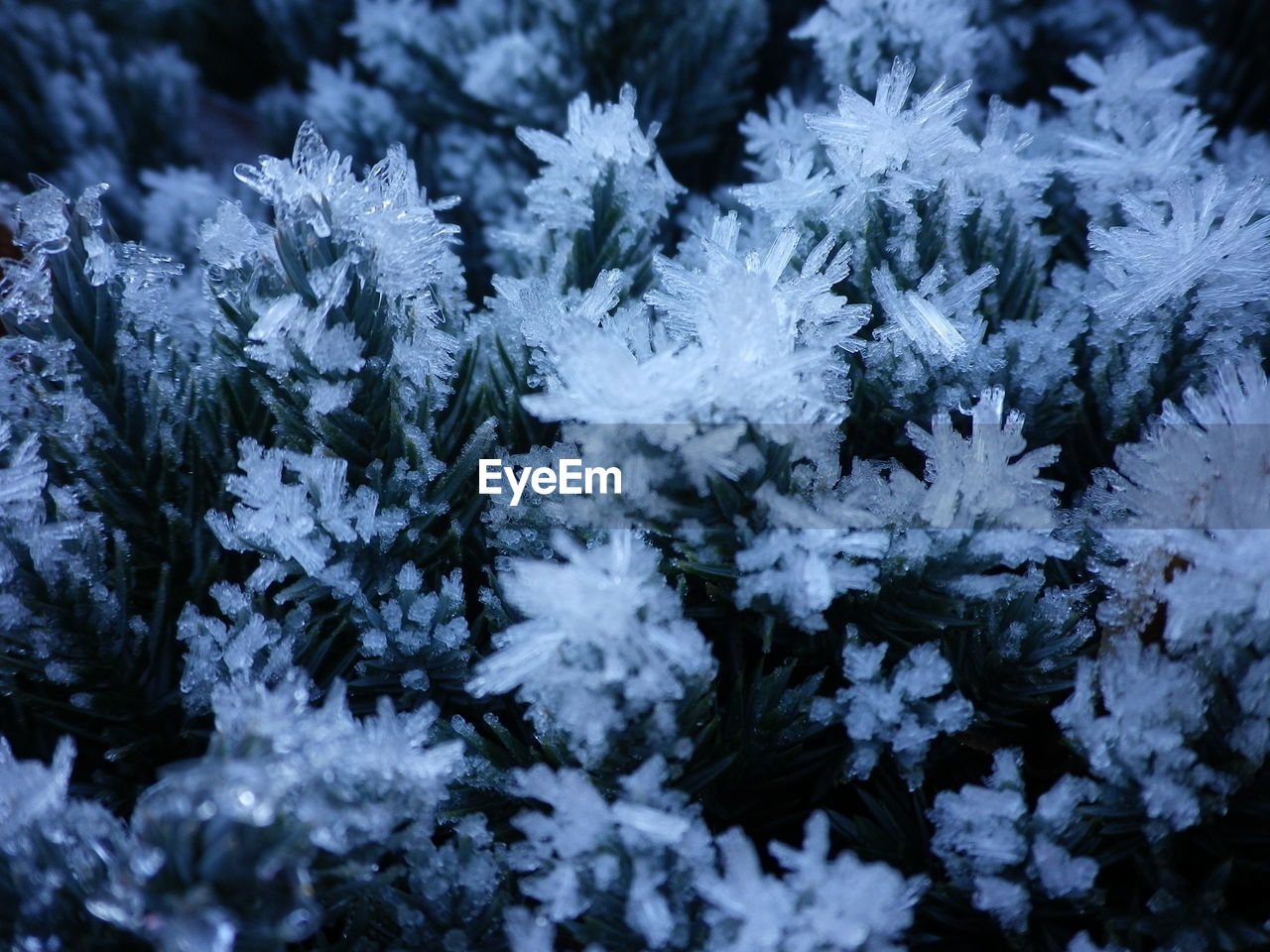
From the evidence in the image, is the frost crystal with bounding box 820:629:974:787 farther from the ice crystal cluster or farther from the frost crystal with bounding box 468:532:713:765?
the frost crystal with bounding box 468:532:713:765

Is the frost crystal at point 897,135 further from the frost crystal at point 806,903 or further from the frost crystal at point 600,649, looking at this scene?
the frost crystal at point 806,903

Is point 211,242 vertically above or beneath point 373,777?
above

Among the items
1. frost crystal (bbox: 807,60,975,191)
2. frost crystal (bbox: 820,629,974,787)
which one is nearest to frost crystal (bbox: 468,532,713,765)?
frost crystal (bbox: 820,629,974,787)

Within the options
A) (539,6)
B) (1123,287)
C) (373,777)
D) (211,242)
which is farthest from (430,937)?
(539,6)

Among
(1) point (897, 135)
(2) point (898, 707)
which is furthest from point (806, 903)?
(1) point (897, 135)

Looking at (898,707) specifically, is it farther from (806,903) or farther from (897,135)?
(897,135)

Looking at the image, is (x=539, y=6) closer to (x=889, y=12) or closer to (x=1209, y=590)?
(x=889, y=12)

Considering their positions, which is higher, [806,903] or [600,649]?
[600,649]

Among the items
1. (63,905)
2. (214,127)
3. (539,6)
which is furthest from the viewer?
(214,127)
